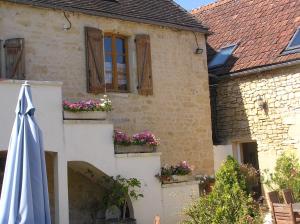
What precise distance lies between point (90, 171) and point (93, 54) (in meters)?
2.88

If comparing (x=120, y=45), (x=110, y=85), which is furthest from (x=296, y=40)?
(x=110, y=85)

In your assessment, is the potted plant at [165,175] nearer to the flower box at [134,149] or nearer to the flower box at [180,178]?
the flower box at [180,178]

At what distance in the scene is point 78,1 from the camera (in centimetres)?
1181

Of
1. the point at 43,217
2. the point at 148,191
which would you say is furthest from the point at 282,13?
the point at 43,217

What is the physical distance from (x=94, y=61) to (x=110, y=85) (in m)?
0.81

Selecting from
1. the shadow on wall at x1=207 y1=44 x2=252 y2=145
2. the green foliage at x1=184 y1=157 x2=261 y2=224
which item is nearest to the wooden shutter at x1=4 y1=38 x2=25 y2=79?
the green foliage at x1=184 y1=157 x2=261 y2=224

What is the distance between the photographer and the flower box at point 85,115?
949 cm

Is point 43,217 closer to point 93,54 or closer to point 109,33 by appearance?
point 93,54

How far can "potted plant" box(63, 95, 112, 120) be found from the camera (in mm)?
9492

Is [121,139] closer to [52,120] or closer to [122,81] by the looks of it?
[52,120]

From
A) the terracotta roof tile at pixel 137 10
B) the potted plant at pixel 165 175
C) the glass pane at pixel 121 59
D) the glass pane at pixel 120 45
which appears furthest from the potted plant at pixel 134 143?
the terracotta roof tile at pixel 137 10

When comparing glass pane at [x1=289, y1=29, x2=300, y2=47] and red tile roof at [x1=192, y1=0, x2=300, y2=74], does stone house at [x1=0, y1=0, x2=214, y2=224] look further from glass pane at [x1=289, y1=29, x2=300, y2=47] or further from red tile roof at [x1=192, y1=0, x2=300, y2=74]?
glass pane at [x1=289, y1=29, x2=300, y2=47]

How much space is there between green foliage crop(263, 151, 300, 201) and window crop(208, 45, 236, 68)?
3.61 metres

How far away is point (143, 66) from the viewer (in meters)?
12.6
